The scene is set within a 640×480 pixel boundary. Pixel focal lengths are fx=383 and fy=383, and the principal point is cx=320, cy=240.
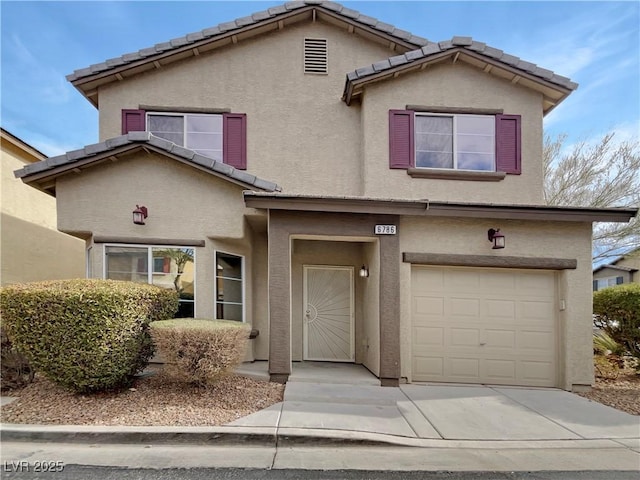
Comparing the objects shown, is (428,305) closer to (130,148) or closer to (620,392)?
(620,392)

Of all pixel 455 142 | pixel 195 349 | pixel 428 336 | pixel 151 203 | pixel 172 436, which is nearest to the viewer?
pixel 172 436

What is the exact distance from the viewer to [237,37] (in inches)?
387

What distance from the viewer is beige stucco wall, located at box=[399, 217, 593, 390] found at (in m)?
7.88

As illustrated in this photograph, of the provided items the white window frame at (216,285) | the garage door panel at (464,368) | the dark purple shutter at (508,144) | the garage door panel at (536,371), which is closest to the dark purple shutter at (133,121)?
the white window frame at (216,285)

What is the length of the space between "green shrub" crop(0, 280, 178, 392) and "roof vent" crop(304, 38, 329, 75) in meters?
7.24

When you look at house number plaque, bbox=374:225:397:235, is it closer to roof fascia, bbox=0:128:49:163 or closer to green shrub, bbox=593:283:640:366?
green shrub, bbox=593:283:640:366

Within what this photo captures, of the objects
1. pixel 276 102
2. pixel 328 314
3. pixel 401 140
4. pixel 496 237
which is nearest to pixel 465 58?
pixel 401 140

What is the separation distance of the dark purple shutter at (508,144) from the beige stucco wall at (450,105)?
0.54 feet

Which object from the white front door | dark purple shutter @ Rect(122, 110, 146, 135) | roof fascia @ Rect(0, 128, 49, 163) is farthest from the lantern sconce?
roof fascia @ Rect(0, 128, 49, 163)

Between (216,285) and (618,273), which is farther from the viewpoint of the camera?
(618,273)

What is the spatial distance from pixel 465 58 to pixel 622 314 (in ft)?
22.7

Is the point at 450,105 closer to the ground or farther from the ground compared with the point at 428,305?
farther from the ground

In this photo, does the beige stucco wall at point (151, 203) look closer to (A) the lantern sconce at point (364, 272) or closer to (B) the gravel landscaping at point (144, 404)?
(B) the gravel landscaping at point (144, 404)

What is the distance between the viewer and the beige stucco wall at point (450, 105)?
8.92m
